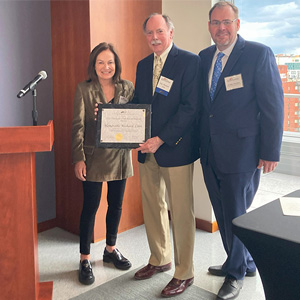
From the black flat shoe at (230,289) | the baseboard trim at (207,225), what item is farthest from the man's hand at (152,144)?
the baseboard trim at (207,225)

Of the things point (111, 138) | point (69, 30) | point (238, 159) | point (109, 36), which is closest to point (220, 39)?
point (238, 159)

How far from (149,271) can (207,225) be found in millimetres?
1067

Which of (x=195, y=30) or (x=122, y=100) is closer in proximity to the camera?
(x=122, y=100)

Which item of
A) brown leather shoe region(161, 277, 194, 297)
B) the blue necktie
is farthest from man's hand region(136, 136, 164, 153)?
brown leather shoe region(161, 277, 194, 297)

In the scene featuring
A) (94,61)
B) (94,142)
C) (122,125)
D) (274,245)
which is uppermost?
(94,61)

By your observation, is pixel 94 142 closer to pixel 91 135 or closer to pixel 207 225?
pixel 91 135

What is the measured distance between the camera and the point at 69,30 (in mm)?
3385

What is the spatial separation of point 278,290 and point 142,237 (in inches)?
81.6

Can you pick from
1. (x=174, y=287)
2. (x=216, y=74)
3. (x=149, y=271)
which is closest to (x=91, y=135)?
(x=216, y=74)

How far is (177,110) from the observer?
8.07 feet

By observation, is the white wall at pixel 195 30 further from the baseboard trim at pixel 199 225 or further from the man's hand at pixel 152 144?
the man's hand at pixel 152 144

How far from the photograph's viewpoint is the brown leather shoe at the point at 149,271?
8.99 ft

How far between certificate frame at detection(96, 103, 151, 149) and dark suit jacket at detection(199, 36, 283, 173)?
0.41 m

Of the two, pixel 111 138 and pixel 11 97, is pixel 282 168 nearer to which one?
pixel 111 138
